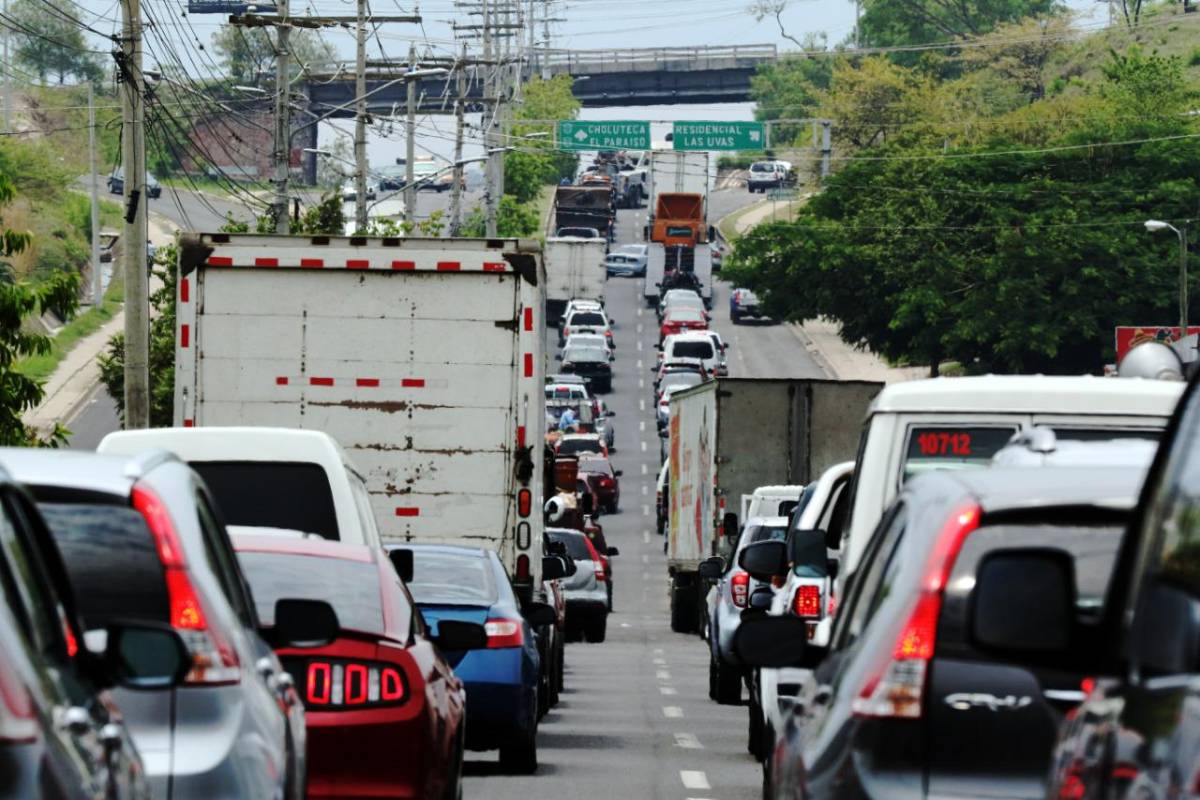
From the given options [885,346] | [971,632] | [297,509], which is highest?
[971,632]

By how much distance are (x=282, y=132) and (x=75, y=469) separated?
36824 millimetres

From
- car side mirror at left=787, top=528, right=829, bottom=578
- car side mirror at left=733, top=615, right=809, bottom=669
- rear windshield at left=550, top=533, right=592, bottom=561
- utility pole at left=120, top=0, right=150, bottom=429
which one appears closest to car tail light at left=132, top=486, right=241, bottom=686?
car side mirror at left=733, top=615, right=809, bottom=669

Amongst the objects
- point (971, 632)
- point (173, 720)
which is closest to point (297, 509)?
point (173, 720)

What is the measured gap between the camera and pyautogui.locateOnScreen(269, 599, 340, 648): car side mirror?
832cm

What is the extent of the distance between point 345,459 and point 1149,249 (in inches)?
2593

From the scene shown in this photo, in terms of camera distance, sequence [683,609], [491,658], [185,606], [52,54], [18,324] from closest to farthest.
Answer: [185,606] → [491,658] → [18,324] → [683,609] → [52,54]

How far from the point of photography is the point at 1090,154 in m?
80.5

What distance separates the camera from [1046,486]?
6.41 meters

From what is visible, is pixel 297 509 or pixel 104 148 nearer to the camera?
pixel 297 509

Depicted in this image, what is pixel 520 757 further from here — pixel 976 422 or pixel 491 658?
pixel 976 422

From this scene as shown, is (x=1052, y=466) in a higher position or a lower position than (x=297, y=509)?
higher

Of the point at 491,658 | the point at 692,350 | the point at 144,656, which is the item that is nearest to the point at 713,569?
the point at 491,658

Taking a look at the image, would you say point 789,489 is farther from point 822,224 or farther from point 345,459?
point 822,224

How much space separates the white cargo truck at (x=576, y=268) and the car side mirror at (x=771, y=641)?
288 ft
